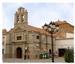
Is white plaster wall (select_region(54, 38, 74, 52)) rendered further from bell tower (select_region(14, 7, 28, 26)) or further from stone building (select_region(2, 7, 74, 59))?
bell tower (select_region(14, 7, 28, 26))

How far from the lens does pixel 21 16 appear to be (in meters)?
4.47

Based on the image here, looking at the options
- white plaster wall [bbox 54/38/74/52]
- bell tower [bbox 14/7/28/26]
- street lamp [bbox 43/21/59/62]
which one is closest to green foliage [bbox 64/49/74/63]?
white plaster wall [bbox 54/38/74/52]

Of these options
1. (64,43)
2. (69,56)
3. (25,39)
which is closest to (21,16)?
(25,39)

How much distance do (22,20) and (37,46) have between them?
31 cm

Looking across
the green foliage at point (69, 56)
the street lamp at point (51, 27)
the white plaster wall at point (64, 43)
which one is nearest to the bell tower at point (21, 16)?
the street lamp at point (51, 27)

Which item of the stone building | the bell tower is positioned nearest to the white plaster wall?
the stone building

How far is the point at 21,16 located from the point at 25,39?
242 millimetres

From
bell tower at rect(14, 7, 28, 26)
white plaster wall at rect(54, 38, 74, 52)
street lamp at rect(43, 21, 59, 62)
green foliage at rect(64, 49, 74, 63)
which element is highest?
bell tower at rect(14, 7, 28, 26)

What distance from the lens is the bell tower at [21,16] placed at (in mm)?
4453

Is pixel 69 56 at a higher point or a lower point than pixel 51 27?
lower

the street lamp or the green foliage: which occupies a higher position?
the street lamp

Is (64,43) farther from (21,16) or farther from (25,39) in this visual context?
(21,16)

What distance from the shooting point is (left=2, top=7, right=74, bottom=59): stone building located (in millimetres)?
4457

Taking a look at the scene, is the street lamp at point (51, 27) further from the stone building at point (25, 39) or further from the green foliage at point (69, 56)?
the green foliage at point (69, 56)
